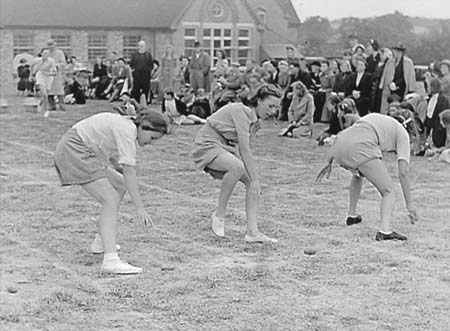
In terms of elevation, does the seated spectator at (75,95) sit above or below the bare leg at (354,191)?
below

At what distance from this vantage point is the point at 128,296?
714 centimetres

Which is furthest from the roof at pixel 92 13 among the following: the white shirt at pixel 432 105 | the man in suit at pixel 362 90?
the white shirt at pixel 432 105

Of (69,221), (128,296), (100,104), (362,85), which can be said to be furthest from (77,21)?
(128,296)

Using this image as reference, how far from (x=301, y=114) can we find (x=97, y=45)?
32.7m

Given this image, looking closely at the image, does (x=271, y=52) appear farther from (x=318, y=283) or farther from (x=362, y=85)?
(x=318, y=283)

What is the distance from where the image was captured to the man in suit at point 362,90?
1889 centimetres

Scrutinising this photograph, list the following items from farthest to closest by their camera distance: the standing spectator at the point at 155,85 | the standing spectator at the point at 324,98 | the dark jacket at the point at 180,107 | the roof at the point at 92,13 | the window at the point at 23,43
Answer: the roof at the point at 92,13 → the window at the point at 23,43 → the standing spectator at the point at 155,85 → the dark jacket at the point at 180,107 → the standing spectator at the point at 324,98

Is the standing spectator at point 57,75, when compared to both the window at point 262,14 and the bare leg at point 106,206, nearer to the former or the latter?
the bare leg at point 106,206

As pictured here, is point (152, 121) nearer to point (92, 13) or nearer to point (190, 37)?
point (92, 13)

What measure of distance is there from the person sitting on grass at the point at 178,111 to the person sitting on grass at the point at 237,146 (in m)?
12.6

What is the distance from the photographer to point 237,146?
30.4ft

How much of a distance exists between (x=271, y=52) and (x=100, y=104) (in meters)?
26.1

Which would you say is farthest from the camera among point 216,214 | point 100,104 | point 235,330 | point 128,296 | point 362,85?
point 100,104

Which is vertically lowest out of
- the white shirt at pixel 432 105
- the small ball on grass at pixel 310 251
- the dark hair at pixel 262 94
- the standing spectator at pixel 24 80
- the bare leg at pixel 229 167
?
the standing spectator at pixel 24 80
